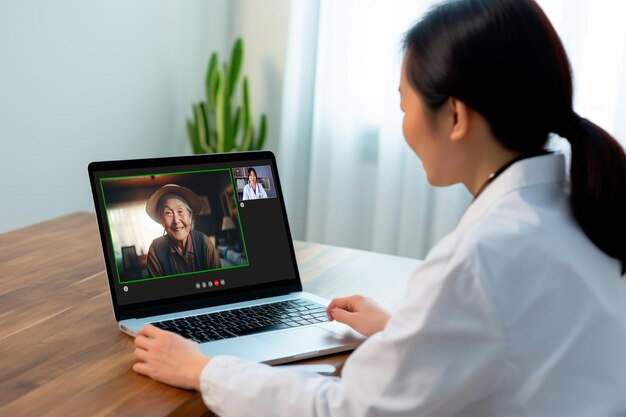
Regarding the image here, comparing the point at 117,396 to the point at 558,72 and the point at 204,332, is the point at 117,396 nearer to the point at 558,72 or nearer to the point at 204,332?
the point at 204,332

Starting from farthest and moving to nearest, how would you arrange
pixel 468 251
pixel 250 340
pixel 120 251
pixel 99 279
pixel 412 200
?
pixel 412 200 < pixel 99 279 < pixel 120 251 < pixel 250 340 < pixel 468 251

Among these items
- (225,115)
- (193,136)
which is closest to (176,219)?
(225,115)

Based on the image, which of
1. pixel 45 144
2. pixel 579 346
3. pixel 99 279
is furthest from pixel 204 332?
pixel 45 144

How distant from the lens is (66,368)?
1146mm

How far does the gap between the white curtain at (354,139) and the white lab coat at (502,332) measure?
232 centimetres

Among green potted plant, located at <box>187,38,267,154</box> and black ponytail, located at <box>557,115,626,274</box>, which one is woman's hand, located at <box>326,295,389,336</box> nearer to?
black ponytail, located at <box>557,115,626,274</box>

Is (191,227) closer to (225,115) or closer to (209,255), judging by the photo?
(209,255)

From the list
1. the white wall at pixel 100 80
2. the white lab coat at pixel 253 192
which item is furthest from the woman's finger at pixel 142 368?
the white wall at pixel 100 80

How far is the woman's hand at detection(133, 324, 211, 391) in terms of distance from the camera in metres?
1.10

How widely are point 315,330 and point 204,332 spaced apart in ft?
0.61

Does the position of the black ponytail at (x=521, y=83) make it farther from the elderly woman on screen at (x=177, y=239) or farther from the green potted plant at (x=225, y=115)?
the green potted plant at (x=225, y=115)

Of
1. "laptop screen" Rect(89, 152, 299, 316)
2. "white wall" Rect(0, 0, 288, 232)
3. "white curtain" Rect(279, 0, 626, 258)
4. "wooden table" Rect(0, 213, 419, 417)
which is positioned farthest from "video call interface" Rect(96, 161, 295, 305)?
"white curtain" Rect(279, 0, 626, 258)

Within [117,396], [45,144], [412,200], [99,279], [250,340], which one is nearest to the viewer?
[117,396]

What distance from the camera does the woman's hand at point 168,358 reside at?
1099 mm
